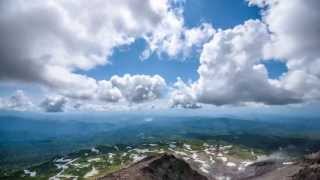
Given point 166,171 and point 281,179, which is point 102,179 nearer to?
point 166,171

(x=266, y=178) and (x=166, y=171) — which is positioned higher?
(x=166, y=171)

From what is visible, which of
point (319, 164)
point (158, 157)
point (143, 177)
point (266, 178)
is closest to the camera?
point (143, 177)

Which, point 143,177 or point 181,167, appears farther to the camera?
point 181,167

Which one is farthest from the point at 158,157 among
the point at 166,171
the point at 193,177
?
the point at 193,177

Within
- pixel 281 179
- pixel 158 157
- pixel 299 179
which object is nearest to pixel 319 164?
pixel 299 179

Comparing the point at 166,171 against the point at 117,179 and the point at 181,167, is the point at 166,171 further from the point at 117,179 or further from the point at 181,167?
the point at 117,179

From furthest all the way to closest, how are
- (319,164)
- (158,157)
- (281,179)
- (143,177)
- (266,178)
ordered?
(266,178) → (281,179) → (158,157) → (319,164) → (143,177)
